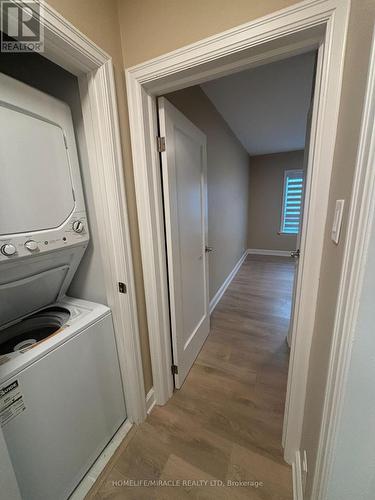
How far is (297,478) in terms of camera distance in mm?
1006

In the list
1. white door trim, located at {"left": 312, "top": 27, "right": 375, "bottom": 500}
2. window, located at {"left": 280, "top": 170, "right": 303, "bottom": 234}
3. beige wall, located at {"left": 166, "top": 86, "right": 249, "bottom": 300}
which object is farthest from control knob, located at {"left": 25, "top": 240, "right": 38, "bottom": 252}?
window, located at {"left": 280, "top": 170, "right": 303, "bottom": 234}

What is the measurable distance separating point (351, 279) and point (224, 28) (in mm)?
1063

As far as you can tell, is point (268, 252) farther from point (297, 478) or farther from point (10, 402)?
point (10, 402)

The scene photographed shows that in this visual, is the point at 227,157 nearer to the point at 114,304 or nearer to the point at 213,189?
the point at 213,189

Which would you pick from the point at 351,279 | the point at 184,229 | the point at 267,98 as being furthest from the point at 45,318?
the point at 267,98

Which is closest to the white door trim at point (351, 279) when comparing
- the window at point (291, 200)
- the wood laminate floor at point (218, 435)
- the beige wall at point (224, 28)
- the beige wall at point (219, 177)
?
the beige wall at point (224, 28)

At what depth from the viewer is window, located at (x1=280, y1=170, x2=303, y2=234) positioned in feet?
15.2

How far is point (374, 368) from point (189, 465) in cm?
118

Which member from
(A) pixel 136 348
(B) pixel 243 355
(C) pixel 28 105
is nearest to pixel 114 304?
(A) pixel 136 348

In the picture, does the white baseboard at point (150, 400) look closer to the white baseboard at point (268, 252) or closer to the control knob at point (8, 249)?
the control knob at point (8, 249)

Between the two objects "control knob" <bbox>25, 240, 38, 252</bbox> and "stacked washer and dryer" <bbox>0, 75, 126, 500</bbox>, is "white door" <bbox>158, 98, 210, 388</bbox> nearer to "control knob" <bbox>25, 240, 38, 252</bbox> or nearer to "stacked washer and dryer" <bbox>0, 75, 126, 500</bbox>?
"stacked washer and dryer" <bbox>0, 75, 126, 500</bbox>

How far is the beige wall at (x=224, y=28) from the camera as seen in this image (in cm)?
57

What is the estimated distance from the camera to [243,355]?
1.90 meters

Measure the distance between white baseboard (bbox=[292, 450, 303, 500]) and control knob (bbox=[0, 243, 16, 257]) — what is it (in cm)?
164
